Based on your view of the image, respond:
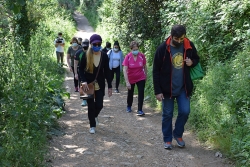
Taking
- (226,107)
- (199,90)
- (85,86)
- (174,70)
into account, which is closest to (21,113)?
(85,86)

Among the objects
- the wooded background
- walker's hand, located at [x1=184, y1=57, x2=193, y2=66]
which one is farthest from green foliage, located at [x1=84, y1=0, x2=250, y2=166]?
walker's hand, located at [x1=184, y1=57, x2=193, y2=66]

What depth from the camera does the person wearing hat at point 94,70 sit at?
637cm

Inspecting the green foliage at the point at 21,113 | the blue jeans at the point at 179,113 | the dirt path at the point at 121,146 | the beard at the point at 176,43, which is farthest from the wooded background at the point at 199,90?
the beard at the point at 176,43

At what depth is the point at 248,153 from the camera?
4.54 m

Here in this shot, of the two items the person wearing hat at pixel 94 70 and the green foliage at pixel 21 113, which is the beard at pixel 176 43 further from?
the green foliage at pixel 21 113

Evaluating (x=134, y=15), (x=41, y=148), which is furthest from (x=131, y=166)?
(x=134, y=15)

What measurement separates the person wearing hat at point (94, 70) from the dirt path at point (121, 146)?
1.82 ft

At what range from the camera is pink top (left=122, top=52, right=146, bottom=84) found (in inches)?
325

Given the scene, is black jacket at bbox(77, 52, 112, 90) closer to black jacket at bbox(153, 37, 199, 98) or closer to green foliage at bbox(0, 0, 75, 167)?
green foliage at bbox(0, 0, 75, 167)

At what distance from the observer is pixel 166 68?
546 cm

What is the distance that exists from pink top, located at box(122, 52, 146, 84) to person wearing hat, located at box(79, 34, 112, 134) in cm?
166

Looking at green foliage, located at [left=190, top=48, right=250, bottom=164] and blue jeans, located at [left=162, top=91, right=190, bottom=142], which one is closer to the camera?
green foliage, located at [left=190, top=48, right=250, bottom=164]

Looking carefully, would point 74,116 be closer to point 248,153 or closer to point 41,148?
point 41,148

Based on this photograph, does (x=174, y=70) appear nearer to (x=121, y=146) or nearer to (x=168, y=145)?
(x=168, y=145)
